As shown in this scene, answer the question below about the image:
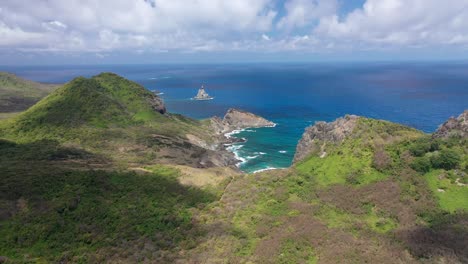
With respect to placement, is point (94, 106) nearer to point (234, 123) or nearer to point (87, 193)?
point (87, 193)

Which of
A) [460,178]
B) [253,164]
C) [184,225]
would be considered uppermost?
[460,178]

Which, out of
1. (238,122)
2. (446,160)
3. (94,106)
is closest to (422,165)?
(446,160)

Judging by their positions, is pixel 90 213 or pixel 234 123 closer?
pixel 90 213

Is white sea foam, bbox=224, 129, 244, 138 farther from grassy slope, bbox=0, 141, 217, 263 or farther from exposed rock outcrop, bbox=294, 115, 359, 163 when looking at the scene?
grassy slope, bbox=0, 141, 217, 263

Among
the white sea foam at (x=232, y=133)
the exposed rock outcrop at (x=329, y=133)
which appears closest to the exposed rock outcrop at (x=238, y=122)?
the white sea foam at (x=232, y=133)

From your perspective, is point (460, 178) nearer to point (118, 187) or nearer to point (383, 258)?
point (383, 258)

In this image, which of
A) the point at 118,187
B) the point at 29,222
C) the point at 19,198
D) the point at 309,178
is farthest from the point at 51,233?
the point at 309,178
